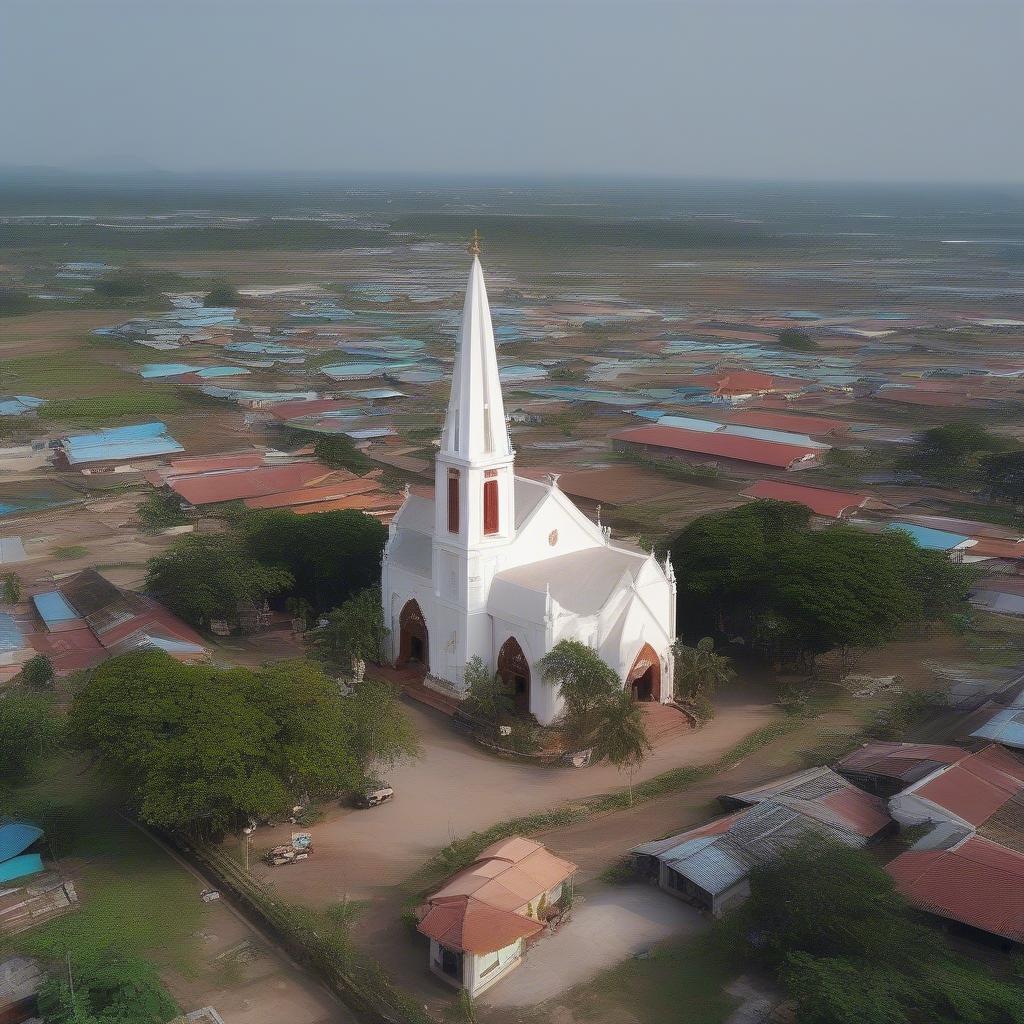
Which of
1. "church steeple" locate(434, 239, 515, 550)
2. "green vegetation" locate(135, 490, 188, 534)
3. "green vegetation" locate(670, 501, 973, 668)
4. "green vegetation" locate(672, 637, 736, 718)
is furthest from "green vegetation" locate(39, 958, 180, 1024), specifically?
"green vegetation" locate(135, 490, 188, 534)

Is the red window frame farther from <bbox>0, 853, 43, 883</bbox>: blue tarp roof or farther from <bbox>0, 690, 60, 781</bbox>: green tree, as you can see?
<bbox>0, 853, 43, 883</bbox>: blue tarp roof

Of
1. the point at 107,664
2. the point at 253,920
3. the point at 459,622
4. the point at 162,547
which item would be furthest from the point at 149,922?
the point at 162,547

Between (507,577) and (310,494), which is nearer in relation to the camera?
(507,577)

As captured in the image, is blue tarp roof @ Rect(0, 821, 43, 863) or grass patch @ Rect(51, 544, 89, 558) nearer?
blue tarp roof @ Rect(0, 821, 43, 863)

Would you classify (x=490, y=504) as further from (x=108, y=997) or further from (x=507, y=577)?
(x=108, y=997)

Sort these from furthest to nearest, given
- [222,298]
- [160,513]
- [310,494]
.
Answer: [222,298] → [310,494] → [160,513]

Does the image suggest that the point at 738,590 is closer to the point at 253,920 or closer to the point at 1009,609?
the point at 1009,609

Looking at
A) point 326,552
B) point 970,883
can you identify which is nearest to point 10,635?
point 326,552

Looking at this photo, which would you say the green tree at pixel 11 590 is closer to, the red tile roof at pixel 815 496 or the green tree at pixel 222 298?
the red tile roof at pixel 815 496
